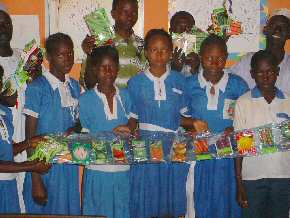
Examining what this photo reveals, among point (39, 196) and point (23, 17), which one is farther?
point (23, 17)

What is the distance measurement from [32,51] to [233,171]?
167 centimetres

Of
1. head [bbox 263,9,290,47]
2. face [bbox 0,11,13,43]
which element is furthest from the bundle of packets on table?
face [bbox 0,11,13,43]

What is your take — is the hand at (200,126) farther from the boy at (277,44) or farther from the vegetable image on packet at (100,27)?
the vegetable image on packet at (100,27)

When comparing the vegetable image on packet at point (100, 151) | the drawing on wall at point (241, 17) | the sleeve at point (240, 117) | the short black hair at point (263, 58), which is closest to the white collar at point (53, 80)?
the vegetable image on packet at point (100, 151)

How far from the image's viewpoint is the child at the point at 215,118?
3.03m

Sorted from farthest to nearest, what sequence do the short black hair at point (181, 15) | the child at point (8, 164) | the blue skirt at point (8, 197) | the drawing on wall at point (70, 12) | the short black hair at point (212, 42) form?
the drawing on wall at point (70, 12)
the short black hair at point (181, 15)
the short black hair at point (212, 42)
the blue skirt at point (8, 197)
the child at point (8, 164)

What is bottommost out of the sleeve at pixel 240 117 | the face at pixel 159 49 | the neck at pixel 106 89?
the sleeve at pixel 240 117

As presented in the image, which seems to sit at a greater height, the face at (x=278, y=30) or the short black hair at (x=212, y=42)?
the face at (x=278, y=30)

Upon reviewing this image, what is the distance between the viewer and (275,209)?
9.82 feet

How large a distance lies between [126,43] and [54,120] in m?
0.92

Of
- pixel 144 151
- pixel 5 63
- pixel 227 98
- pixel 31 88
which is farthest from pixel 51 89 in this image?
pixel 227 98

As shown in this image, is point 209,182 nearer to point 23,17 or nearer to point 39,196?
point 39,196

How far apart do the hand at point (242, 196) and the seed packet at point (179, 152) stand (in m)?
0.45

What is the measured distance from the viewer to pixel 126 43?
339 cm
